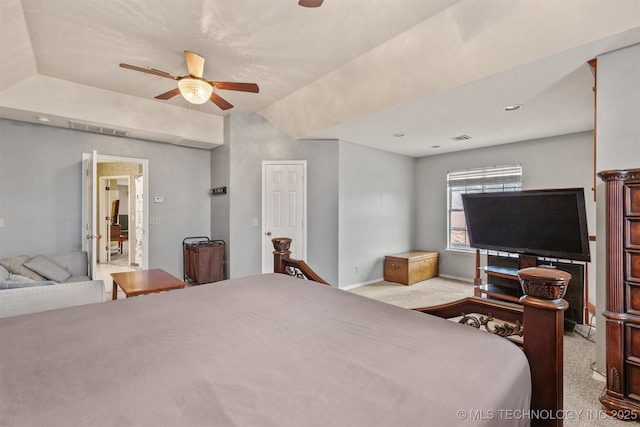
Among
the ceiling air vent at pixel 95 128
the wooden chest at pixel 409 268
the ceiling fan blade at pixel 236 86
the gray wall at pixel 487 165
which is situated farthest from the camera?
the wooden chest at pixel 409 268

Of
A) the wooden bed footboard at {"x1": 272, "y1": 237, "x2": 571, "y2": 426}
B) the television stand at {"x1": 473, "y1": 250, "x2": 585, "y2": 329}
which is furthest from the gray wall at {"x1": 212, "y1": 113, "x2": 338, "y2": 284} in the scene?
the wooden bed footboard at {"x1": 272, "y1": 237, "x2": 571, "y2": 426}

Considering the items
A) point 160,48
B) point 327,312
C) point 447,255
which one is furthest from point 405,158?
point 327,312

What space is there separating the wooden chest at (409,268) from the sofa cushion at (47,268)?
188 inches

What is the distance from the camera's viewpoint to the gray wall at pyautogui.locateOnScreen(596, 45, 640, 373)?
2100 millimetres

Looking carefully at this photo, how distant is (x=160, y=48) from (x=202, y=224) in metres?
3.16

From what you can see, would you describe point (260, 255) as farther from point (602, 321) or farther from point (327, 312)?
point (602, 321)

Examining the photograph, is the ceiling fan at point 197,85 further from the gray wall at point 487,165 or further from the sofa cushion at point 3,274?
the gray wall at point 487,165

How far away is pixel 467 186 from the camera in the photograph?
555cm

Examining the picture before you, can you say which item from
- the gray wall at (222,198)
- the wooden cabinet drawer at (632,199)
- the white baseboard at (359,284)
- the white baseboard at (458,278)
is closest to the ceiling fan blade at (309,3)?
the wooden cabinet drawer at (632,199)

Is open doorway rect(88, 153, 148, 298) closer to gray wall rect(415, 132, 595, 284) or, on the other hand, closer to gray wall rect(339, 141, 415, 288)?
gray wall rect(339, 141, 415, 288)

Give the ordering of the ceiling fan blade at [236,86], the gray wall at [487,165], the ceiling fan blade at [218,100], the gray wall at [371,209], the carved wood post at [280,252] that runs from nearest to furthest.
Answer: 1. the carved wood post at [280,252]
2. the ceiling fan blade at [236,86]
3. the ceiling fan blade at [218,100]
4. the gray wall at [487,165]
5. the gray wall at [371,209]

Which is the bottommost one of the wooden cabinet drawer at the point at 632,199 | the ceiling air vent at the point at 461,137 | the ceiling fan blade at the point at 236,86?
the wooden cabinet drawer at the point at 632,199

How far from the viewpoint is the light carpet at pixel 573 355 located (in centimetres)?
195

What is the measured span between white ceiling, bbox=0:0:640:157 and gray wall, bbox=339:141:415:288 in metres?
0.85
